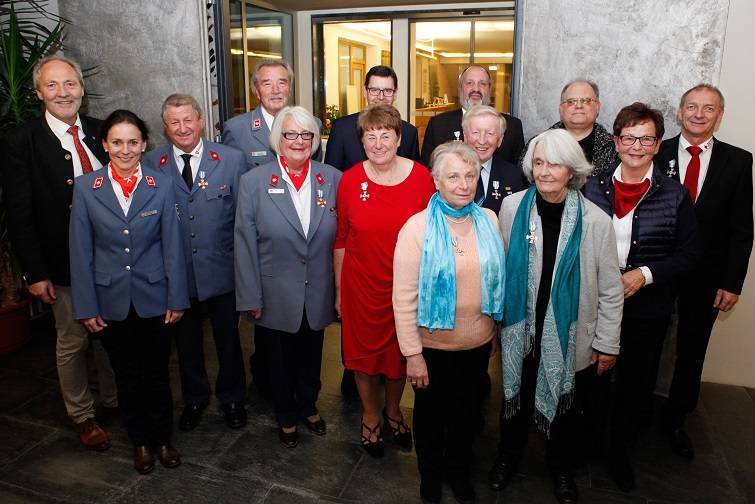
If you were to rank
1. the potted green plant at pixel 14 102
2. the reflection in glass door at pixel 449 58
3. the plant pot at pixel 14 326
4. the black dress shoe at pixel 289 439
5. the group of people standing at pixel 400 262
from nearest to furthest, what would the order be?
the group of people standing at pixel 400 262 < the black dress shoe at pixel 289 439 < the potted green plant at pixel 14 102 < the plant pot at pixel 14 326 < the reflection in glass door at pixel 449 58

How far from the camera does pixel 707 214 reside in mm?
3072

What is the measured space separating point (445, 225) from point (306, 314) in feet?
3.23

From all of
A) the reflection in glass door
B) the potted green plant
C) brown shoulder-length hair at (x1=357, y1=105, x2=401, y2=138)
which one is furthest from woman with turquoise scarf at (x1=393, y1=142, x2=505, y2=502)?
the reflection in glass door

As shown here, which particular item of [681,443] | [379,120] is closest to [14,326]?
[379,120]

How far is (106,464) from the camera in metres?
3.05

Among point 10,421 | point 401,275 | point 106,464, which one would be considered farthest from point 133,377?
point 401,275

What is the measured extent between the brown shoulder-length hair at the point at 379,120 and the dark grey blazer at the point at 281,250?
36 cm

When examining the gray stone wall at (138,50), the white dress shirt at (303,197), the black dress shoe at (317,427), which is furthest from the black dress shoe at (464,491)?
the gray stone wall at (138,50)

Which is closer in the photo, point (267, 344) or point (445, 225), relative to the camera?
point (445, 225)

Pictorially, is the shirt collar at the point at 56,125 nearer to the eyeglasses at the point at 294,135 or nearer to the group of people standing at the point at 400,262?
the group of people standing at the point at 400,262

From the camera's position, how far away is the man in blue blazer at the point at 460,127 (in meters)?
3.56

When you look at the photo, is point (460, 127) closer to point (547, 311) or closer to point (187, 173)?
point (547, 311)

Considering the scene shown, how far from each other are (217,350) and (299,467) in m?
0.82

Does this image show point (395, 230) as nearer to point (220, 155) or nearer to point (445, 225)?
point (445, 225)
